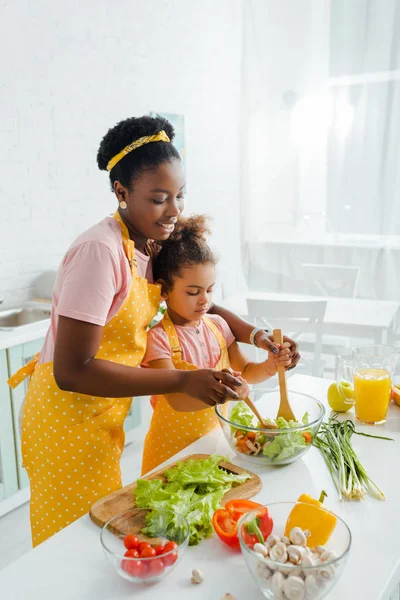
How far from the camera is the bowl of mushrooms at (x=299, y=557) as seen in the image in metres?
0.78

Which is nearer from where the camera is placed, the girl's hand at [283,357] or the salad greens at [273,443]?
the salad greens at [273,443]

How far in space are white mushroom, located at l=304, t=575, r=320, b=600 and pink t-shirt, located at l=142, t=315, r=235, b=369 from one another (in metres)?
0.75

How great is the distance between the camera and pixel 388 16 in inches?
118

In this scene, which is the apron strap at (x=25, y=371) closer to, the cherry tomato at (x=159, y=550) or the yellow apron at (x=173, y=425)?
the yellow apron at (x=173, y=425)

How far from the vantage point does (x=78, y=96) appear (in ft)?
10.2

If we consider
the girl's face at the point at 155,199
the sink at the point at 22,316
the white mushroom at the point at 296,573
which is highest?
the girl's face at the point at 155,199

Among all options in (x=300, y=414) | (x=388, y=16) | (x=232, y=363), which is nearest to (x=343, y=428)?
(x=300, y=414)

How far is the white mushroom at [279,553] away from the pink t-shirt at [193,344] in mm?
685

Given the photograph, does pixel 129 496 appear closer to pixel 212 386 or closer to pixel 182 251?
pixel 212 386

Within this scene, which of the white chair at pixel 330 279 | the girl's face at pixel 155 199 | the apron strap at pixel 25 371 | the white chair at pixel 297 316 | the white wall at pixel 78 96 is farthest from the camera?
the white chair at pixel 330 279

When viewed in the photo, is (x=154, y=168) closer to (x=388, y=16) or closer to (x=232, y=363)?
(x=232, y=363)

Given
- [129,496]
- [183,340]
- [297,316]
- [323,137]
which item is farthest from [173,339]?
[323,137]

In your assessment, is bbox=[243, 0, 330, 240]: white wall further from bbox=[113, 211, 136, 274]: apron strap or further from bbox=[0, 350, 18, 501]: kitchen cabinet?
bbox=[113, 211, 136, 274]: apron strap

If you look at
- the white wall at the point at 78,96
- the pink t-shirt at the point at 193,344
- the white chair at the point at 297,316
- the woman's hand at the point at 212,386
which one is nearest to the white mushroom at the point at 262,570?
the woman's hand at the point at 212,386
